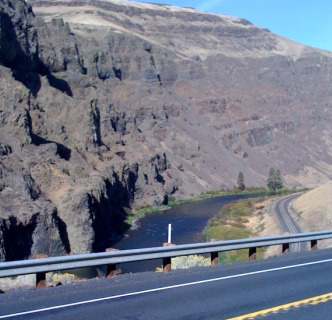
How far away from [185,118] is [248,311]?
109m

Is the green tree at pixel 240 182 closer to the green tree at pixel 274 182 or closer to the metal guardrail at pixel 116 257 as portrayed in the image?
the green tree at pixel 274 182

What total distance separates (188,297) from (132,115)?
82.6 meters

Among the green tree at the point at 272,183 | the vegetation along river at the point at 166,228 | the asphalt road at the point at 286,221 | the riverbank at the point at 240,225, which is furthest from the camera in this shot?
the green tree at the point at 272,183

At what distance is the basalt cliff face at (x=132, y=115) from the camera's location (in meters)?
40.8

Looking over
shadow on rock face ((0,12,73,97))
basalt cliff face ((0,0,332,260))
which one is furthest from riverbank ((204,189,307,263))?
shadow on rock face ((0,12,73,97))

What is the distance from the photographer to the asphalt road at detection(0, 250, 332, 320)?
29.5 ft

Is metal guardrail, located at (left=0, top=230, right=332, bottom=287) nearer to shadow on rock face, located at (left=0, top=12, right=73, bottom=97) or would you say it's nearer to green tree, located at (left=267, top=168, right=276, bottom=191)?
shadow on rock face, located at (left=0, top=12, right=73, bottom=97)

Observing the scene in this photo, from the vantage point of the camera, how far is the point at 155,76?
388ft

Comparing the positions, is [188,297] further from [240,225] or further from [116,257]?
[240,225]

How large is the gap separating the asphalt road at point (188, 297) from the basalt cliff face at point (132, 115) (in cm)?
2033

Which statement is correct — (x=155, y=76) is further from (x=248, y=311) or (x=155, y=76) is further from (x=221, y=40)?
(x=248, y=311)

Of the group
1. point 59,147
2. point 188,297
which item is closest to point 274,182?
point 59,147

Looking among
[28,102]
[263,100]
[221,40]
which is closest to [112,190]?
[28,102]

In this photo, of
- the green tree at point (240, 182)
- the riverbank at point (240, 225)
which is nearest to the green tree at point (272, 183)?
the green tree at point (240, 182)
